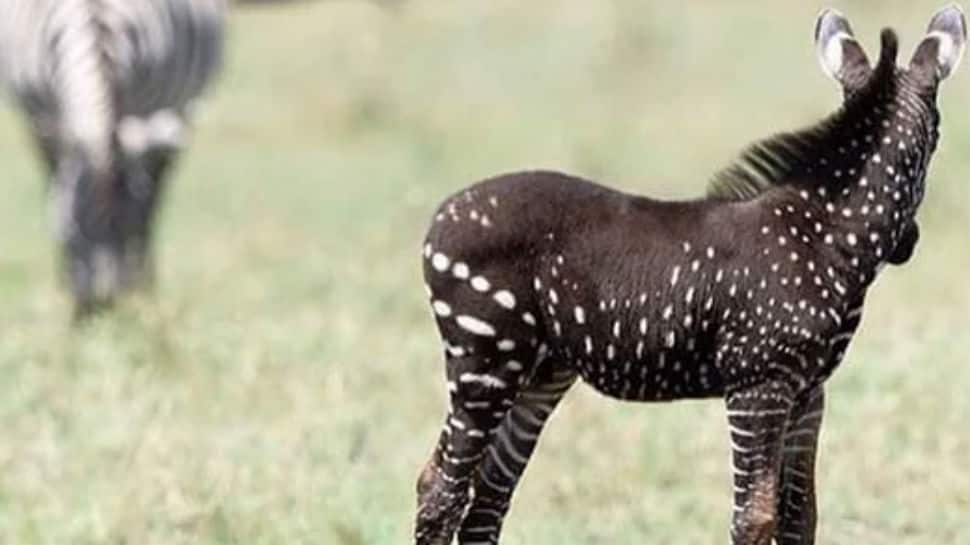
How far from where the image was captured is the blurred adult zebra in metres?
12.3

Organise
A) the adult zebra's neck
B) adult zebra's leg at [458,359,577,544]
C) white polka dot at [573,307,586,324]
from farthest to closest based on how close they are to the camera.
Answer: the adult zebra's neck < adult zebra's leg at [458,359,577,544] < white polka dot at [573,307,586,324]

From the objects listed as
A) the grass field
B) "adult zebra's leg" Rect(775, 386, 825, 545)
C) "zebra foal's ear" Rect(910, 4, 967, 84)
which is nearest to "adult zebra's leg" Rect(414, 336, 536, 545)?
"adult zebra's leg" Rect(775, 386, 825, 545)

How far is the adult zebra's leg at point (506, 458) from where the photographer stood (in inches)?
225

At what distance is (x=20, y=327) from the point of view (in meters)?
12.0

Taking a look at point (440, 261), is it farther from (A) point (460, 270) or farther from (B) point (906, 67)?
(B) point (906, 67)

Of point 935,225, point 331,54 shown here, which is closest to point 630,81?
point 331,54

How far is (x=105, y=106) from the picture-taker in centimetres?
1245

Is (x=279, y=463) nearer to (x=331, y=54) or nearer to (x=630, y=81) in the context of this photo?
(x=630, y=81)

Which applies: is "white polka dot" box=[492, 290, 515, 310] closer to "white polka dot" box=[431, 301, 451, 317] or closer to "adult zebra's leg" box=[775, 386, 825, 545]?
"white polka dot" box=[431, 301, 451, 317]

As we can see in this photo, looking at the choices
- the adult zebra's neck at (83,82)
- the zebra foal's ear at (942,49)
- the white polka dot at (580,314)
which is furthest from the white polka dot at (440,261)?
the adult zebra's neck at (83,82)

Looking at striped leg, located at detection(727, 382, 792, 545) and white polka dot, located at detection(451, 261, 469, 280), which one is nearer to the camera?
striped leg, located at detection(727, 382, 792, 545)

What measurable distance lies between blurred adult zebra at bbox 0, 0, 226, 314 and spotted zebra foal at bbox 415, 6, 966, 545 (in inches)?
266

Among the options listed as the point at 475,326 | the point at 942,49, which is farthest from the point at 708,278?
the point at 942,49

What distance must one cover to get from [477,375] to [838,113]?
1.05 meters
